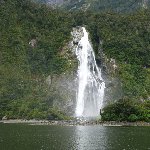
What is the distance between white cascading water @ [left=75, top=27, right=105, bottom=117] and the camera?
150875 millimetres

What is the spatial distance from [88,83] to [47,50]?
1129 inches

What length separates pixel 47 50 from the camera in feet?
587

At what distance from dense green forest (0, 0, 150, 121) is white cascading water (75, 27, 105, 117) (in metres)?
6.20

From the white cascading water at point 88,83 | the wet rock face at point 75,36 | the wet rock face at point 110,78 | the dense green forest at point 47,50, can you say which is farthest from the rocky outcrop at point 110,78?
the wet rock face at point 75,36

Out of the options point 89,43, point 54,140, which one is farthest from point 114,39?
point 54,140

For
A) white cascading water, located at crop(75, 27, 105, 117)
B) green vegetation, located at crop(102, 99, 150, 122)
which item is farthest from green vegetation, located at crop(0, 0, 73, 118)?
green vegetation, located at crop(102, 99, 150, 122)

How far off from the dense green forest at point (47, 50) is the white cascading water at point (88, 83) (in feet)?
20.3

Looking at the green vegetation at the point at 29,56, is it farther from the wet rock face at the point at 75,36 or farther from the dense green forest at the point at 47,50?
the wet rock face at the point at 75,36

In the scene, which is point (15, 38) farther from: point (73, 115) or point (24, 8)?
point (73, 115)

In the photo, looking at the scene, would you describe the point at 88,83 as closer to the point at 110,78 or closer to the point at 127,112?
the point at 110,78

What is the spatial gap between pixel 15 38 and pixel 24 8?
24450 millimetres

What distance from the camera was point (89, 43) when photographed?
17900 cm

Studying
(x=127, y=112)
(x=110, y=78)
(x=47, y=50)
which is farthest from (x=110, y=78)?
(x=127, y=112)

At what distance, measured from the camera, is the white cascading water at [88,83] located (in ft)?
495
